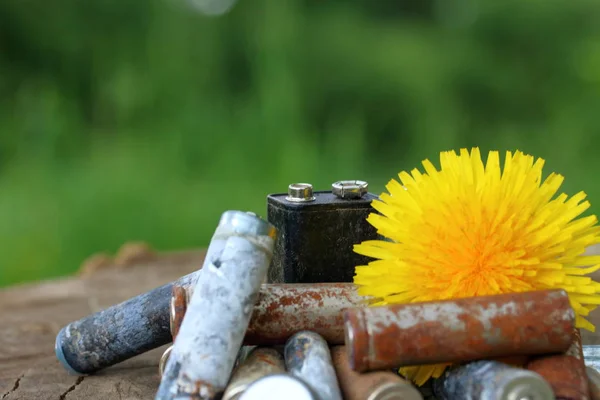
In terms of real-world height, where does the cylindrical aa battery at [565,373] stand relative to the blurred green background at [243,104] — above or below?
below

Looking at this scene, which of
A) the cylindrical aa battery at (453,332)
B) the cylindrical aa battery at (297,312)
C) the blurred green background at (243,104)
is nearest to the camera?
the cylindrical aa battery at (453,332)

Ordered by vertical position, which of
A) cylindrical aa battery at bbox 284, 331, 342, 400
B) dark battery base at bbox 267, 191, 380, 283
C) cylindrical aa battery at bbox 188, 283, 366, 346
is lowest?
cylindrical aa battery at bbox 284, 331, 342, 400

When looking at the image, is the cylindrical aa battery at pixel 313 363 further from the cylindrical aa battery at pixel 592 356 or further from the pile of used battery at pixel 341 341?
the cylindrical aa battery at pixel 592 356

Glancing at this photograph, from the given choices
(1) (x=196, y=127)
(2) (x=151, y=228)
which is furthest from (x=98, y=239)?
(1) (x=196, y=127)

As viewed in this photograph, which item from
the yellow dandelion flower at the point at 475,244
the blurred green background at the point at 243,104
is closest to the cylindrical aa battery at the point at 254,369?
the yellow dandelion flower at the point at 475,244

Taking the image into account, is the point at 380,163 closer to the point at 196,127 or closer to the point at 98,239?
the point at 196,127

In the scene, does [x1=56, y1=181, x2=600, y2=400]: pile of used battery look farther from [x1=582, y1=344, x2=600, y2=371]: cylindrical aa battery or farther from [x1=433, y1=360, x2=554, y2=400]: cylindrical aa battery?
[x1=582, y1=344, x2=600, y2=371]: cylindrical aa battery

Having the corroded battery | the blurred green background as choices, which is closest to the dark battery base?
the corroded battery
